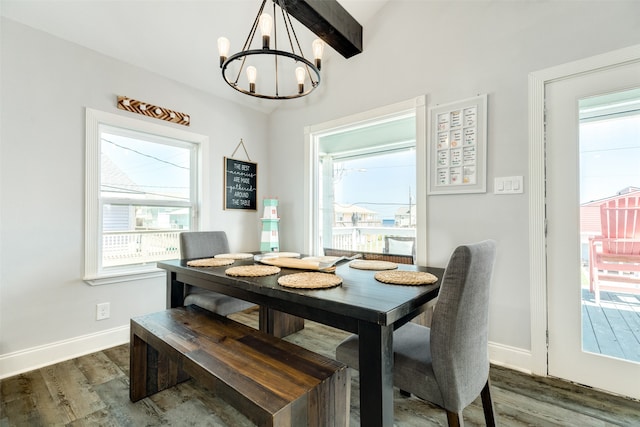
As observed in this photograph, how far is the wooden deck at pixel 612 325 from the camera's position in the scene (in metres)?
1.66

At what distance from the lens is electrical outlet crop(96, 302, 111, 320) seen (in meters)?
2.32

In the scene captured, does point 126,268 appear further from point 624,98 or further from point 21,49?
point 624,98

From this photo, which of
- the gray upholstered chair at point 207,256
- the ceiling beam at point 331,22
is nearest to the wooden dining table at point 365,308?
the gray upholstered chair at point 207,256

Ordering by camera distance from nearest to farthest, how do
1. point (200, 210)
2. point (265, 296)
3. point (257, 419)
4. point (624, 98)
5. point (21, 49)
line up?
point (257, 419) → point (265, 296) → point (624, 98) → point (21, 49) → point (200, 210)

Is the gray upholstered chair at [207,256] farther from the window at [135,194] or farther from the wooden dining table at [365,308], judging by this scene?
the window at [135,194]

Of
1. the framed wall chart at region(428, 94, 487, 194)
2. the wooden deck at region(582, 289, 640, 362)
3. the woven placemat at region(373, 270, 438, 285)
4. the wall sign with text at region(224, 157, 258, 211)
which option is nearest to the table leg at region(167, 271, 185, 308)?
the wall sign with text at region(224, 157, 258, 211)

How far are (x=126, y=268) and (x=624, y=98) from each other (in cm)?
391

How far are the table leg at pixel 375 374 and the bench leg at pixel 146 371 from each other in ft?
3.77

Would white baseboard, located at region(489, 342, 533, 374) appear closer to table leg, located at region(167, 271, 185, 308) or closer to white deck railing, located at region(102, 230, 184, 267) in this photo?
table leg, located at region(167, 271, 185, 308)

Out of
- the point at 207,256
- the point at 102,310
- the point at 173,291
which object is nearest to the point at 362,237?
the point at 207,256

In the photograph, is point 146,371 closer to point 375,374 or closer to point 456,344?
point 375,374

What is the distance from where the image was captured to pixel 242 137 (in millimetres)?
3438

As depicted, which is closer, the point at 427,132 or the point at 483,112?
the point at 483,112

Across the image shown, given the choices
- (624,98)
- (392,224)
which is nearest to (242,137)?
(392,224)
